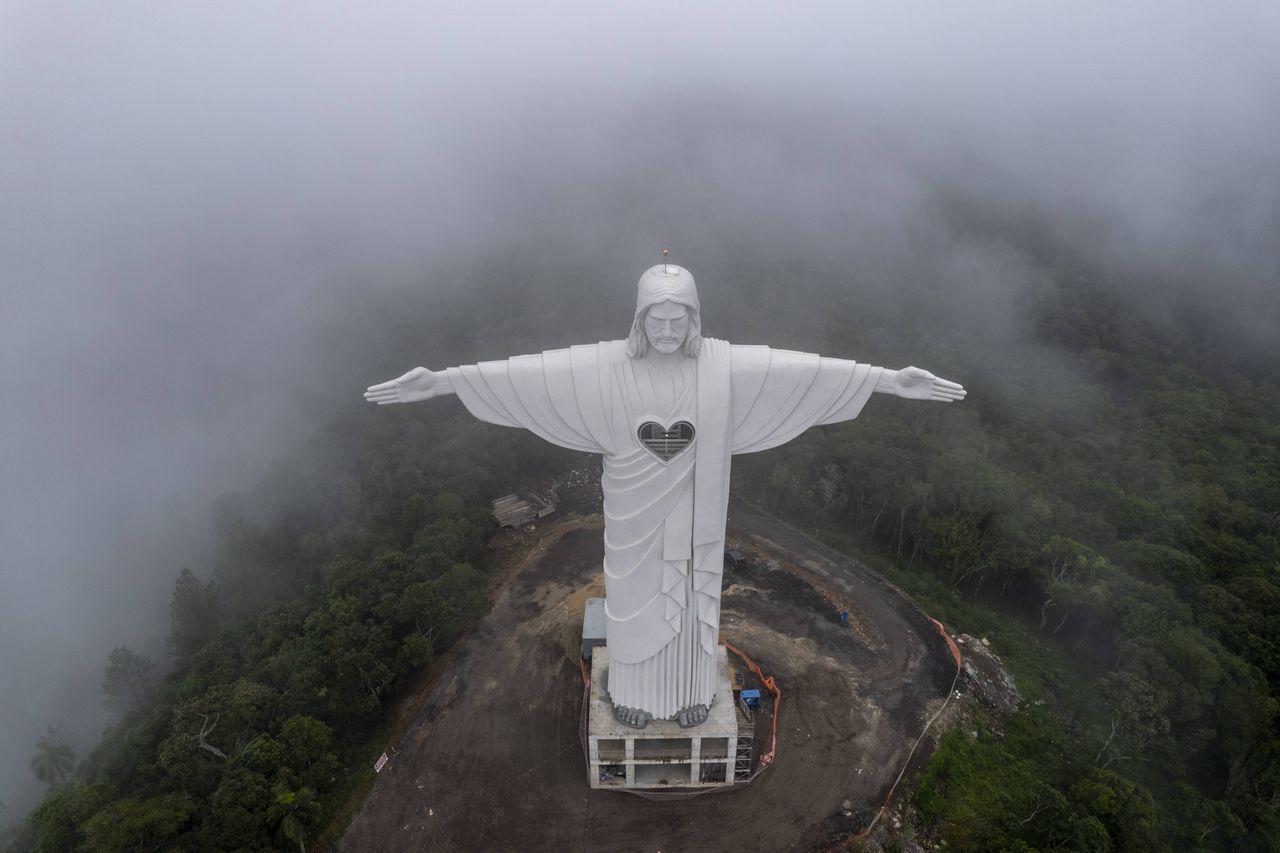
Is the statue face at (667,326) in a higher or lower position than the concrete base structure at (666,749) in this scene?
higher

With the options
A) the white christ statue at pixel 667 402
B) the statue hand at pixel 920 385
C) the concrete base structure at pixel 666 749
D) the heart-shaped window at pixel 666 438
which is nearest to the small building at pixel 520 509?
the concrete base structure at pixel 666 749

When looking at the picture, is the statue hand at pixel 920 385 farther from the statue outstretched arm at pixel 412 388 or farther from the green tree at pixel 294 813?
the green tree at pixel 294 813

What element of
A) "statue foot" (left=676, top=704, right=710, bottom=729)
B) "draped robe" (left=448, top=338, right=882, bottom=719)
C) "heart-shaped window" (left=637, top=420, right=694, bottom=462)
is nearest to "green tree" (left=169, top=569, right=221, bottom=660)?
"statue foot" (left=676, top=704, right=710, bottom=729)

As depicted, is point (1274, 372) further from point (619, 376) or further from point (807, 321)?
point (619, 376)

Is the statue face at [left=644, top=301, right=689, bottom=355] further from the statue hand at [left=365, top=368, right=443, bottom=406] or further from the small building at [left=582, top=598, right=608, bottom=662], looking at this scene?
the small building at [left=582, top=598, right=608, bottom=662]

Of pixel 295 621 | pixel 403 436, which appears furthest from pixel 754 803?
pixel 403 436
